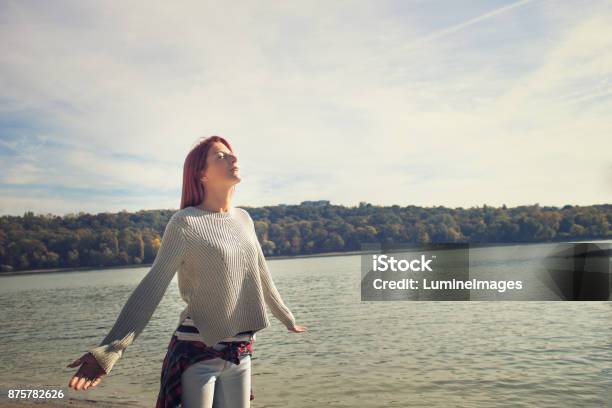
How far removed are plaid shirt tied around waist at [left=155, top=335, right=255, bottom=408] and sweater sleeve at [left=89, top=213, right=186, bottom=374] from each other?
17cm

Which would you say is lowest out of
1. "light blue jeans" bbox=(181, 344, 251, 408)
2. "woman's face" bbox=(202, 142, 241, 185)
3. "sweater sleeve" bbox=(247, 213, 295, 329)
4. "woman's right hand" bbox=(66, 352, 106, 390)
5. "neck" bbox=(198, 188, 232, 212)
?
"light blue jeans" bbox=(181, 344, 251, 408)

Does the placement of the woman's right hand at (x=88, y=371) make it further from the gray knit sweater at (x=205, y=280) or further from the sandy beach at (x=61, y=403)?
the sandy beach at (x=61, y=403)

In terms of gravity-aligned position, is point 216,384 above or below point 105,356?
below

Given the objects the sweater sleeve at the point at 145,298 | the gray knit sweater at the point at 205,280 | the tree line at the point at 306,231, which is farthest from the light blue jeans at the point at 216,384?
the tree line at the point at 306,231

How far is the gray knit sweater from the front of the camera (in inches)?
91.7

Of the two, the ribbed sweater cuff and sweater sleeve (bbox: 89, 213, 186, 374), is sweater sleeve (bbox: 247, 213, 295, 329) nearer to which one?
sweater sleeve (bbox: 89, 213, 186, 374)

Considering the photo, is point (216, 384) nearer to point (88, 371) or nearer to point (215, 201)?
point (88, 371)

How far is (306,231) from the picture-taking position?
222 ft

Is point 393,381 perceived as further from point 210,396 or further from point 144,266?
point 144,266

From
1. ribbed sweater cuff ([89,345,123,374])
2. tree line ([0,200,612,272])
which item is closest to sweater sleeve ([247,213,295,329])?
ribbed sweater cuff ([89,345,123,374])

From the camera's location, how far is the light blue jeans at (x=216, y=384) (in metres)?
2.35

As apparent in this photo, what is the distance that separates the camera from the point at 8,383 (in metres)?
11.4

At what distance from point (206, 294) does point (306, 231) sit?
6537 cm

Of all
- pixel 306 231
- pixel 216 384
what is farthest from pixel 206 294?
pixel 306 231
